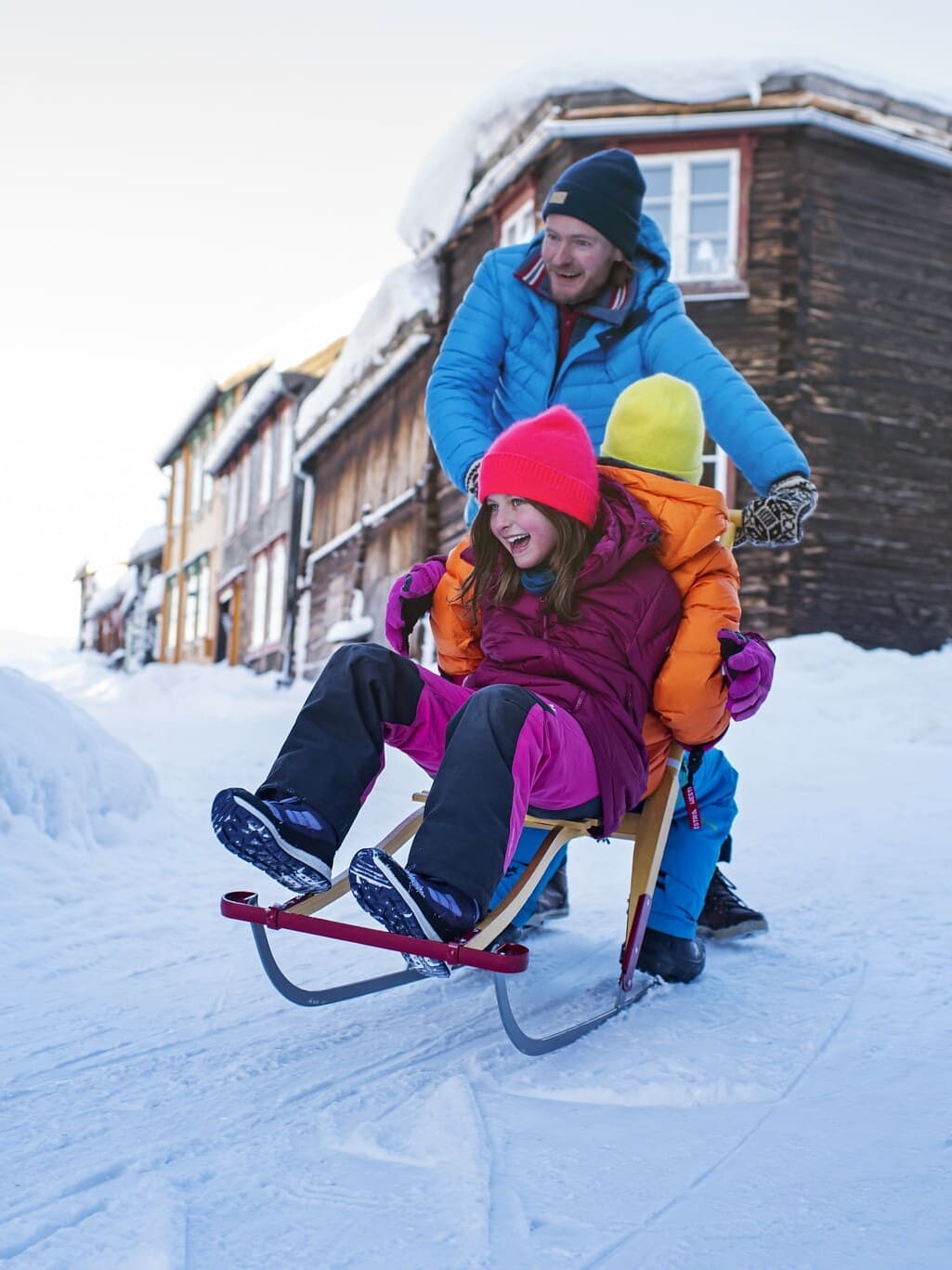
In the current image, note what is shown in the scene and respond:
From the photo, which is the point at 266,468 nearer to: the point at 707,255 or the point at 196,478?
the point at 196,478

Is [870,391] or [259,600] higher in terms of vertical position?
[870,391]

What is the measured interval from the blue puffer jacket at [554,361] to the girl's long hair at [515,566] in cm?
52

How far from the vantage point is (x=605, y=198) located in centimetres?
280

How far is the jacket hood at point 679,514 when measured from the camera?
2328mm

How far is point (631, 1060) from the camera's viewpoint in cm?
193

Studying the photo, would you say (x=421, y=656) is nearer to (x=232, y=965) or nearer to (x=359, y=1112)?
(x=232, y=965)

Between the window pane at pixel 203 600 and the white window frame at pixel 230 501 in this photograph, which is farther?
the window pane at pixel 203 600

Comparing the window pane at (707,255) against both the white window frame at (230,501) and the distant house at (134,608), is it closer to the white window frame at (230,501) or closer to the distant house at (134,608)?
the white window frame at (230,501)

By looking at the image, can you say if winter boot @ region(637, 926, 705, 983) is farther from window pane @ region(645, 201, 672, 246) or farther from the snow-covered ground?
window pane @ region(645, 201, 672, 246)

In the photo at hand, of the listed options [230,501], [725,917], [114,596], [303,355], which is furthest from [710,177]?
[114,596]

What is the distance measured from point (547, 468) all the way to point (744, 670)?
0.54m

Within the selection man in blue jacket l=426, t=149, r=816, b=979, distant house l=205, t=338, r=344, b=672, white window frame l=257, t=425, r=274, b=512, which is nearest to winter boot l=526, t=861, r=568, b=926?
man in blue jacket l=426, t=149, r=816, b=979

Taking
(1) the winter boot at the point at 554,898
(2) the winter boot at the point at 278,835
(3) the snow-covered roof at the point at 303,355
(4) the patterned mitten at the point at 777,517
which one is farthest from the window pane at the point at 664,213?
(2) the winter boot at the point at 278,835

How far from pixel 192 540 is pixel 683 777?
79.5 feet
